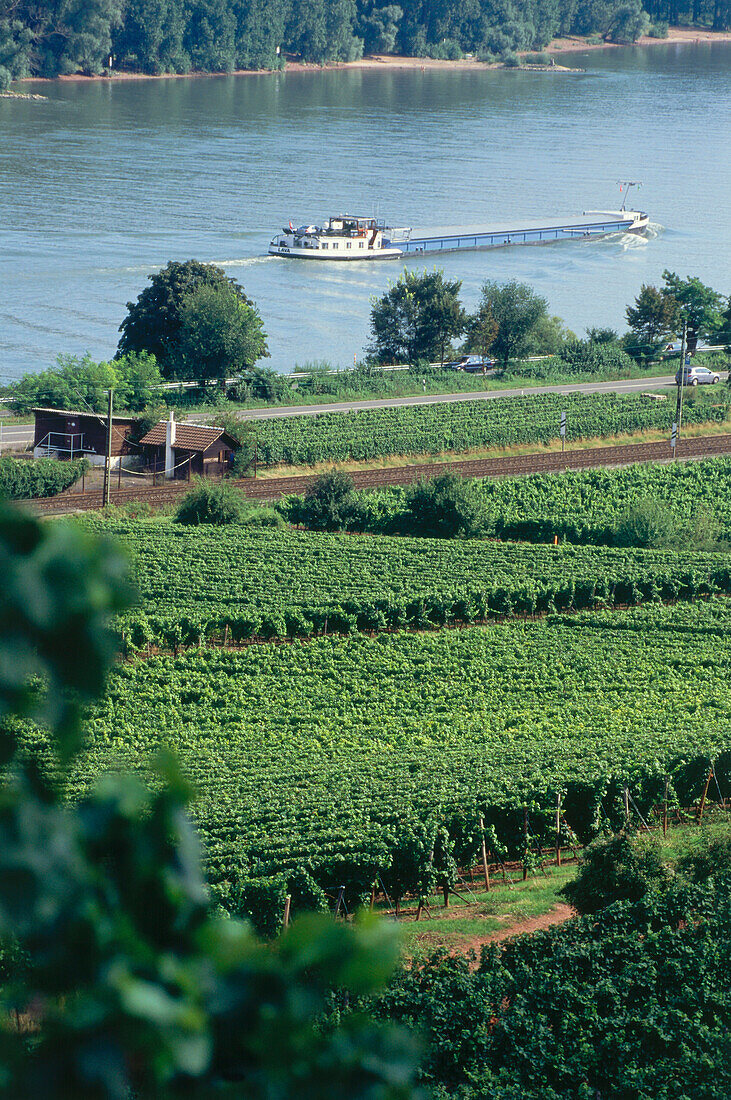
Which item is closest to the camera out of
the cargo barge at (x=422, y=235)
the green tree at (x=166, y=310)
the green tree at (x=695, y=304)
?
the green tree at (x=166, y=310)

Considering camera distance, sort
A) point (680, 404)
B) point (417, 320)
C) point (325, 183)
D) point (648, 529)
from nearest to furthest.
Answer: point (648, 529) < point (680, 404) < point (417, 320) < point (325, 183)

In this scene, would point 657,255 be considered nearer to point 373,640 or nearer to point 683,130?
point 683,130

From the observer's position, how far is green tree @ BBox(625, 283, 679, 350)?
223 ft

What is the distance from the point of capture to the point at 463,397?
60062 mm

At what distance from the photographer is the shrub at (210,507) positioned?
4066 centimetres

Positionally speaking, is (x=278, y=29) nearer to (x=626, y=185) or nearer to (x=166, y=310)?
(x=626, y=185)

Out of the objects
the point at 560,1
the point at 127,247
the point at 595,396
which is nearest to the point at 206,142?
the point at 127,247

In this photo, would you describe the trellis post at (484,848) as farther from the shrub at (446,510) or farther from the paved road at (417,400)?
the paved road at (417,400)

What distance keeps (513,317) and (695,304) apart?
12.2 meters

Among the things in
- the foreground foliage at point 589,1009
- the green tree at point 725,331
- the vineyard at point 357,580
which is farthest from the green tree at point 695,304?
the foreground foliage at point 589,1009

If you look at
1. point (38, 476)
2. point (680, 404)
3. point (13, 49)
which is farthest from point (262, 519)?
point (13, 49)

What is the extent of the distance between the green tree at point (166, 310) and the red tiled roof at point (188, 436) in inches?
414

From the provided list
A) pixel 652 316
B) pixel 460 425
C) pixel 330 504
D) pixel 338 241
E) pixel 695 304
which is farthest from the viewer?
pixel 338 241

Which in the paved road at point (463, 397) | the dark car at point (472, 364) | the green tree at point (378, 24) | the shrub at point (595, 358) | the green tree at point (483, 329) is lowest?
the paved road at point (463, 397)
